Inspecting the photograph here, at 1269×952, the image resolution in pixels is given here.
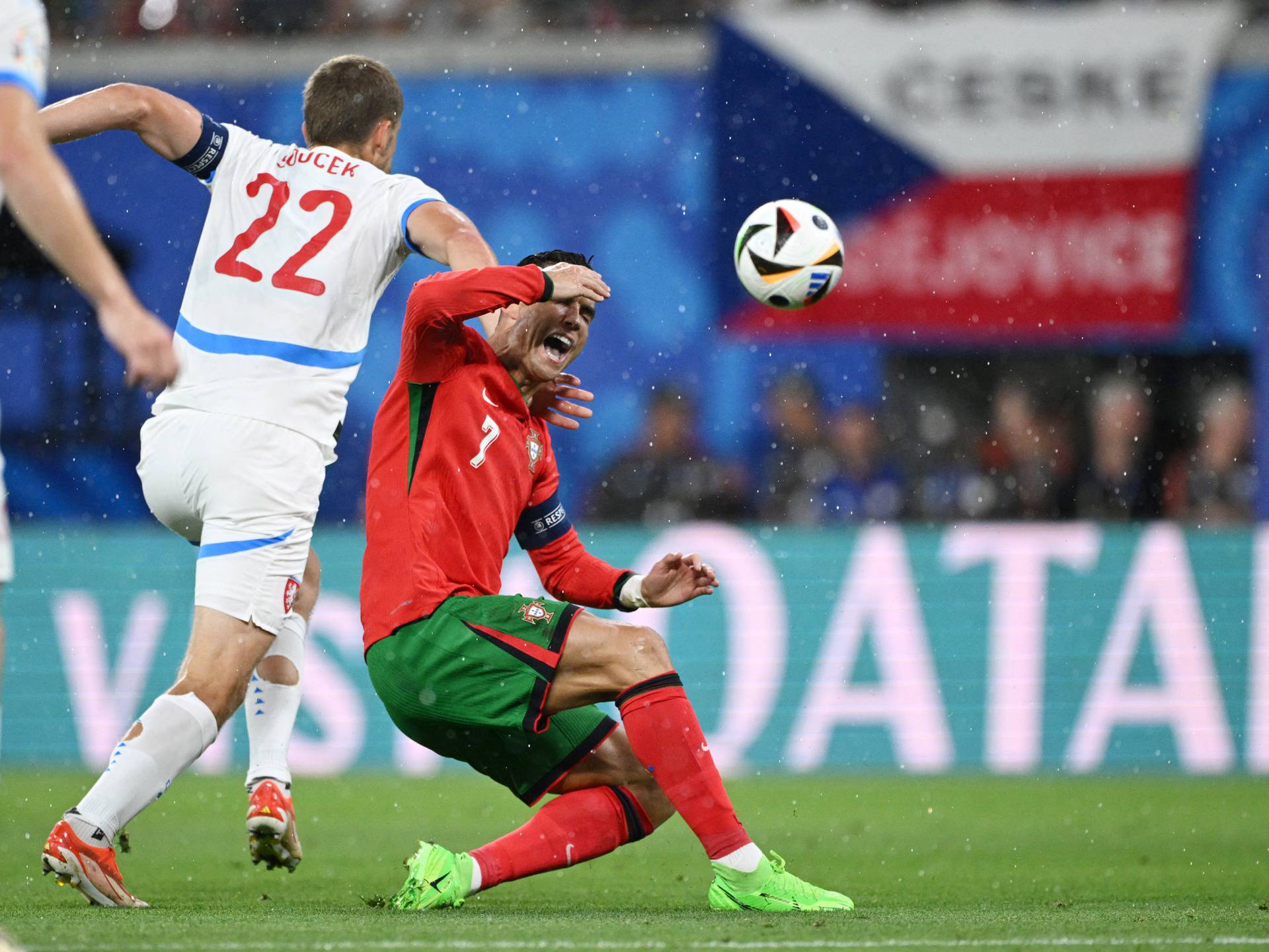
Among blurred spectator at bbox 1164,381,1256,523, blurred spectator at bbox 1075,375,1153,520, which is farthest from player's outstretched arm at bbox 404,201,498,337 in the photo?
blurred spectator at bbox 1164,381,1256,523

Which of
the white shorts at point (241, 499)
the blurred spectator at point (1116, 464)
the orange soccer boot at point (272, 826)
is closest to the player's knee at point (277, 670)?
the orange soccer boot at point (272, 826)

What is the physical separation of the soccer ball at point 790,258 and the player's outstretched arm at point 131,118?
187 cm

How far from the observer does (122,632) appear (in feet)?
33.2

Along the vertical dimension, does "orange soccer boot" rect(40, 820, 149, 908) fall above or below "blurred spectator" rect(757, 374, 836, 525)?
below

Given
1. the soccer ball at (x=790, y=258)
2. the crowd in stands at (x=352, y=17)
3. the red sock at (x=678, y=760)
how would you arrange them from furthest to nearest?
the crowd in stands at (x=352, y=17)
the soccer ball at (x=790, y=258)
the red sock at (x=678, y=760)

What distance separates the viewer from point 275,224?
4754 mm

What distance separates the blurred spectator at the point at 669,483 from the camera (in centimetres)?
1118

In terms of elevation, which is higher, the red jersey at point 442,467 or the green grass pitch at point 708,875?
the red jersey at point 442,467

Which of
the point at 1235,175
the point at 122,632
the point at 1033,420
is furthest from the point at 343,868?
the point at 1235,175

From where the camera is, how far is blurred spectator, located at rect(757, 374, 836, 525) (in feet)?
37.9

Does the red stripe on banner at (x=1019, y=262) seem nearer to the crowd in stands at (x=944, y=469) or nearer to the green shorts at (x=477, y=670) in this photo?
the crowd in stands at (x=944, y=469)

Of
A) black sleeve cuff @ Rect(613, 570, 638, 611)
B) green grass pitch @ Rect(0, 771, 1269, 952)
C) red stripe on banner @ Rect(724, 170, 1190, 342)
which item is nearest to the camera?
green grass pitch @ Rect(0, 771, 1269, 952)

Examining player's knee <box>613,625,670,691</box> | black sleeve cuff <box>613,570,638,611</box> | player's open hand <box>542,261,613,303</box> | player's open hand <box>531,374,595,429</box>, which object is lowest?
player's knee <box>613,625,670,691</box>

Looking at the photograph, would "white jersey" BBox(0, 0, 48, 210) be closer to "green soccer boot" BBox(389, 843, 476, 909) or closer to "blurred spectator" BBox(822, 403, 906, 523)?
"green soccer boot" BBox(389, 843, 476, 909)
